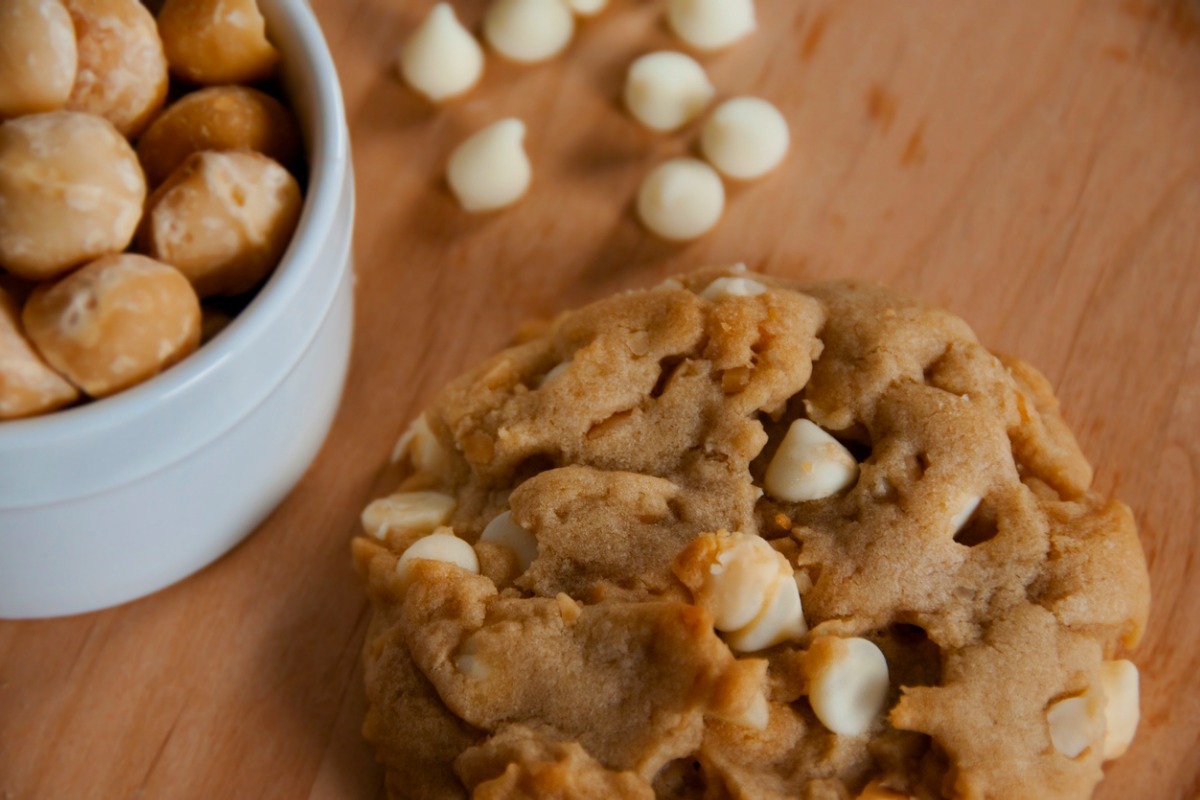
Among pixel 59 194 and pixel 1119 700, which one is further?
pixel 1119 700

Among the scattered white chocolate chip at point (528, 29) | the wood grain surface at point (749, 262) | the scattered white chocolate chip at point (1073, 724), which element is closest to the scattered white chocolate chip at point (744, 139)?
the wood grain surface at point (749, 262)

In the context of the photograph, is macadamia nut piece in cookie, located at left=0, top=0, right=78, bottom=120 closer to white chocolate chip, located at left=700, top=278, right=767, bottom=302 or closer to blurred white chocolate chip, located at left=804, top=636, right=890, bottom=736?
white chocolate chip, located at left=700, top=278, right=767, bottom=302

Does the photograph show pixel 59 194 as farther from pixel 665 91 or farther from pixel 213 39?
pixel 665 91

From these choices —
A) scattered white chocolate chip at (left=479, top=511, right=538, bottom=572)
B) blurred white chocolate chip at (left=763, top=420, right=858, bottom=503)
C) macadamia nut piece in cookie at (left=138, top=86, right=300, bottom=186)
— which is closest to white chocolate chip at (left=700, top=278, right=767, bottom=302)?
blurred white chocolate chip at (left=763, top=420, right=858, bottom=503)

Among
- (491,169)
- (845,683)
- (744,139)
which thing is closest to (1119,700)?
(845,683)

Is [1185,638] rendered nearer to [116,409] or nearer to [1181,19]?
[1181,19]

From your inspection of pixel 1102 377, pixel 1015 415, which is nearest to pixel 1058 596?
pixel 1015 415
